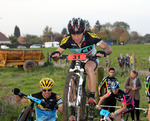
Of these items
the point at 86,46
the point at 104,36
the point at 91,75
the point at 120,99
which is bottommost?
the point at 120,99

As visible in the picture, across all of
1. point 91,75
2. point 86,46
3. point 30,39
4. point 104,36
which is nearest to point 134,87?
point 91,75

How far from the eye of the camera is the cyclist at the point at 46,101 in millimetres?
4587

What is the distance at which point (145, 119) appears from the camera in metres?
7.25

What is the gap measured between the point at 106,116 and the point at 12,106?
9.99ft

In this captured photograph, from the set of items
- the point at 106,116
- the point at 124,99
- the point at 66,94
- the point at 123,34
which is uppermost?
the point at 123,34

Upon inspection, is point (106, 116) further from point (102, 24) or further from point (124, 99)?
point (102, 24)

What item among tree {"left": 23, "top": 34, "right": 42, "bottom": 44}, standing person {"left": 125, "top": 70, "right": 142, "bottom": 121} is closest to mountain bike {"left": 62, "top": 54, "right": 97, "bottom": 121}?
standing person {"left": 125, "top": 70, "right": 142, "bottom": 121}

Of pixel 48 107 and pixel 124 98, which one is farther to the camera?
pixel 124 98

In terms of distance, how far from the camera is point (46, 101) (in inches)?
183

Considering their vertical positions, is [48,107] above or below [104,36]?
below

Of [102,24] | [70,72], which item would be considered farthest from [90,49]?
[102,24]

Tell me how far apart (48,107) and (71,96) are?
2.74 feet

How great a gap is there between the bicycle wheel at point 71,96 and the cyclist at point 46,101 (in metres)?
0.48

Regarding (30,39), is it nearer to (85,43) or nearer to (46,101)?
(46,101)
